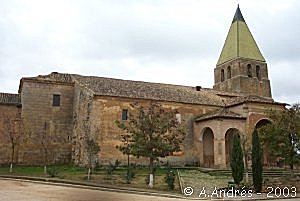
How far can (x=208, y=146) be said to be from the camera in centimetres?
3550

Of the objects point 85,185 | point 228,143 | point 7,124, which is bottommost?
point 85,185

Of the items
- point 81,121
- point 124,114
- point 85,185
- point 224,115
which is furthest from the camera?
point 81,121

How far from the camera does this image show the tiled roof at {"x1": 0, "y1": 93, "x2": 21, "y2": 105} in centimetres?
3425

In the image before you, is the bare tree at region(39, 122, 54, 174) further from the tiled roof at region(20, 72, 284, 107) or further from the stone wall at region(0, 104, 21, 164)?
the tiled roof at region(20, 72, 284, 107)

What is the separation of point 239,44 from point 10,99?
106ft

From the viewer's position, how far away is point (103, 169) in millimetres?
29141

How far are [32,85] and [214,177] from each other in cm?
1851

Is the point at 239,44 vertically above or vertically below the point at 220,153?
above

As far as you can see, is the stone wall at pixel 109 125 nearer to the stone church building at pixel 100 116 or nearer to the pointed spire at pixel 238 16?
the stone church building at pixel 100 116

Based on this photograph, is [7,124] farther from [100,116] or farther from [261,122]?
[261,122]

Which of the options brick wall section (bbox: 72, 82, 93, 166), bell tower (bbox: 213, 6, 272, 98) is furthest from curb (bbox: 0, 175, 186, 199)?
bell tower (bbox: 213, 6, 272, 98)

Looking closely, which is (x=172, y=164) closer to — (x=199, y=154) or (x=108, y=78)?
(x=199, y=154)

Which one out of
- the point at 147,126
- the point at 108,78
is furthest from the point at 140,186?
the point at 108,78

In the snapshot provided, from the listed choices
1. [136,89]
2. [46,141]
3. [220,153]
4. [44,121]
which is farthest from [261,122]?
[44,121]
